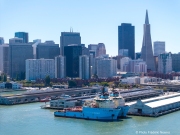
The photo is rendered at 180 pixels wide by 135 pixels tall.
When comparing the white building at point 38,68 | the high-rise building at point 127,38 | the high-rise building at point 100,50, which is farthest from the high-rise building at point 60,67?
the high-rise building at point 100,50

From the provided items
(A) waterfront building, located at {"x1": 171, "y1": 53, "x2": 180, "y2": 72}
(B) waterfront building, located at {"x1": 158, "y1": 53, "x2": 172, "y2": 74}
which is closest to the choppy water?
(B) waterfront building, located at {"x1": 158, "y1": 53, "x2": 172, "y2": 74}

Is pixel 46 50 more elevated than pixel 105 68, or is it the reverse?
pixel 46 50

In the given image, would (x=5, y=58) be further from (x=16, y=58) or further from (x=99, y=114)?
(x=99, y=114)

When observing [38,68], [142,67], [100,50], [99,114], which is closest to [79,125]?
[99,114]

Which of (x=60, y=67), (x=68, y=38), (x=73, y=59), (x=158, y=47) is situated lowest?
(x=60, y=67)

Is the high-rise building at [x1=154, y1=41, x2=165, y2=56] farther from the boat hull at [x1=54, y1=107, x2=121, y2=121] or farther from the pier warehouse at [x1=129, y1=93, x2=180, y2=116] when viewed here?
the boat hull at [x1=54, y1=107, x2=121, y2=121]

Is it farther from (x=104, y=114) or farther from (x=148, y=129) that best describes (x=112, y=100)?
(x=148, y=129)
